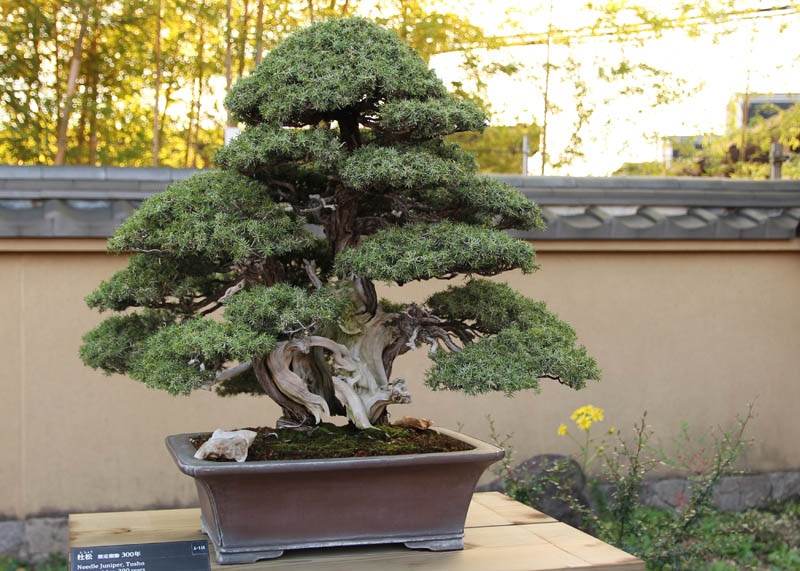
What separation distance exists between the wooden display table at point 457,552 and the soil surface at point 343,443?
8.8 inches

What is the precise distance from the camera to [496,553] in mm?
2031

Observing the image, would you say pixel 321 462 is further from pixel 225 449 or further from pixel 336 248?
pixel 336 248

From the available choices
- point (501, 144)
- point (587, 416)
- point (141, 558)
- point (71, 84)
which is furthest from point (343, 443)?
point (501, 144)

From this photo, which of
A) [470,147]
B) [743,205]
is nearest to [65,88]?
[470,147]

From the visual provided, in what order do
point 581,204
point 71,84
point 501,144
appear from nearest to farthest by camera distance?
point 581,204, point 71,84, point 501,144

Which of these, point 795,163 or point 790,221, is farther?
point 795,163

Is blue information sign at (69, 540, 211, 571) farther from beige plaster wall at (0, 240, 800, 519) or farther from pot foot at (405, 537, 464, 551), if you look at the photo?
beige plaster wall at (0, 240, 800, 519)

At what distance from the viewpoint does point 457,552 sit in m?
2.03

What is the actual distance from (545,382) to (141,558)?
2.66 metres

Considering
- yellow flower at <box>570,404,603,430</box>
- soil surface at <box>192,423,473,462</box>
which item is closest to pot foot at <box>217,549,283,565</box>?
soil surface at <box>192,423,473,462</box>

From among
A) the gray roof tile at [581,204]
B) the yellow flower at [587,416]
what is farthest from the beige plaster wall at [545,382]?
the yellow flower at [587,416]

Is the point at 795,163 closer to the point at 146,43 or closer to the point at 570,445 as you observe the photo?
the point at 570,445

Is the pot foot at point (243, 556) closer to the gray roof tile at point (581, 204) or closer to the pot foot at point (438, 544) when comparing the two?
the pot foot at point (438, 544)

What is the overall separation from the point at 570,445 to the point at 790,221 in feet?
5.08
